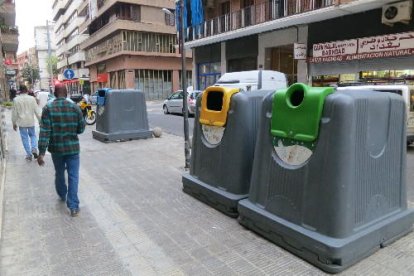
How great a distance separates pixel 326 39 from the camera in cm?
1673

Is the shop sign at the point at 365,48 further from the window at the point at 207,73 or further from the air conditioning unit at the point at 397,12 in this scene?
the window at the point at 207,73

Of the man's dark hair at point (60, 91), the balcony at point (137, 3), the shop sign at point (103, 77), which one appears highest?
the balcony at point (137, 3)

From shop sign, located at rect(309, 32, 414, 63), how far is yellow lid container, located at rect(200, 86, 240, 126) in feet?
37.3

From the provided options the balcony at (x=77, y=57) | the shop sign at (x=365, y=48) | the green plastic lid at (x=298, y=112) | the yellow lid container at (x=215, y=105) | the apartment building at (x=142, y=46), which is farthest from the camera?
the balcony at (x=77, y=57)

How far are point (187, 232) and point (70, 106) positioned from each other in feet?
6.88

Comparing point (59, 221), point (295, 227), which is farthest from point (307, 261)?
point (59, 221)

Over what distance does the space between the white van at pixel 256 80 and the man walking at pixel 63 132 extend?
853 centimetres

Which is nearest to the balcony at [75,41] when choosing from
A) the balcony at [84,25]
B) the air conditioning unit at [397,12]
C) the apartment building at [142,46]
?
the balcony at [84,25]

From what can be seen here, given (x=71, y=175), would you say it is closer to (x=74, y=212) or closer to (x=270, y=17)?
(x=74, y=212)

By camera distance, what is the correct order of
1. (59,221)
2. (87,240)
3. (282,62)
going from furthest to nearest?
1. (282,62)
2. (59,221)
3. (87,240)

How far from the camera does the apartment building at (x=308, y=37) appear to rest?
554 inches

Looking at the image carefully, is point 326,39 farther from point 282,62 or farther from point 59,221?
point 59,221

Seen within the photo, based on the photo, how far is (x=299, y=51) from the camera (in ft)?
56.7

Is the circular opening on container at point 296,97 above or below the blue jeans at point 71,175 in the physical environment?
above
